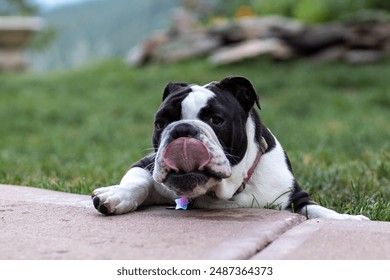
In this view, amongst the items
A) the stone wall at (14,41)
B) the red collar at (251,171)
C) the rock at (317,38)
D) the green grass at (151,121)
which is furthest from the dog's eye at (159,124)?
the stone wall at (14,41)

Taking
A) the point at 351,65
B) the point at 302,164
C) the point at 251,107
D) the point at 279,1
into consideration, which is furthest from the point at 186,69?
the point at 251,107

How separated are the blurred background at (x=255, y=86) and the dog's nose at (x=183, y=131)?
102 centimetres

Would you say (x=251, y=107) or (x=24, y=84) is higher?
(x=251, y=107)

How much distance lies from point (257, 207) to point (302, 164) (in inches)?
69.2

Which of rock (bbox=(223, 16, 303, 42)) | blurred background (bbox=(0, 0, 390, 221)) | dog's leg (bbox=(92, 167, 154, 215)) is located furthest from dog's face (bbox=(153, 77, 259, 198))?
rock (bbox=(223, 16, 303, 42))

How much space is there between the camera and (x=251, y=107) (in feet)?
10.2

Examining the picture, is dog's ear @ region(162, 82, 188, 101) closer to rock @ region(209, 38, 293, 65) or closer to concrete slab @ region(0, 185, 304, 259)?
concrete slab @ region(0, 185, 304, 259)

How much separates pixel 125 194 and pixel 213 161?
0.53m

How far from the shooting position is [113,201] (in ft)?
9.89

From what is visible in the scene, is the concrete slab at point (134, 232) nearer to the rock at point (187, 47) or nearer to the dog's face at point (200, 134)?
the dog's face at point (200, 134)

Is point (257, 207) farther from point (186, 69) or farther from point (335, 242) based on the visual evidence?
point (186, 69)

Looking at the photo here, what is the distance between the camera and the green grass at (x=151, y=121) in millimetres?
4496

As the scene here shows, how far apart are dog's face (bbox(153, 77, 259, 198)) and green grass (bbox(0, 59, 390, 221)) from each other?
2.69 feet

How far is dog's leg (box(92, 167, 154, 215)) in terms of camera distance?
3.01 metres
